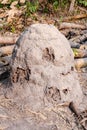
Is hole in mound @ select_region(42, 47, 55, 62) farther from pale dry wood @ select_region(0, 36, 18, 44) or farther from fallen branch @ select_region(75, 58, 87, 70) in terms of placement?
pale dry wood @ select_region(0, 36, 18, 44)

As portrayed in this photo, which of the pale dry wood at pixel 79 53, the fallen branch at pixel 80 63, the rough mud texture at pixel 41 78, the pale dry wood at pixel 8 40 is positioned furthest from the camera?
the pale dry wood at pixel 8 40

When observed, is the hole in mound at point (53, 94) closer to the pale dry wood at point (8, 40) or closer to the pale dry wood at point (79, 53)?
the pale dry wood at point (79, 53)

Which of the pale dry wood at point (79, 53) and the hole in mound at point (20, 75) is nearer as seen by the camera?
the hole in mound at point (20, 75)

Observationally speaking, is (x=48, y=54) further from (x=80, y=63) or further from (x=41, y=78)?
(x=80, y=63)

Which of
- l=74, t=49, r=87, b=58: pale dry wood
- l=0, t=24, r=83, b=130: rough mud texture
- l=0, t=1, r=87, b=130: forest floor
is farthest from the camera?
l=74, t=49, r=87, b=58: pale dry wood

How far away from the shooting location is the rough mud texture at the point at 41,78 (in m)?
3.88

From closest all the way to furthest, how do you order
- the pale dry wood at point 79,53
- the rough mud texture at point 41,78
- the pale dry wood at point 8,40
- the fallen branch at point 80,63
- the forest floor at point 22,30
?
the forest floor at point 22,30
the rough mud texture at point 41,78
the fallen branch at point 80,63
the pale dry wood at point 79,53
the pale dry wood at point 8,40

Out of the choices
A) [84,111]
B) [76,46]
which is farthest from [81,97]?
[76,46]

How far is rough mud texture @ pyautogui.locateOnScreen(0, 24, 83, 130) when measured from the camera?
388 cm

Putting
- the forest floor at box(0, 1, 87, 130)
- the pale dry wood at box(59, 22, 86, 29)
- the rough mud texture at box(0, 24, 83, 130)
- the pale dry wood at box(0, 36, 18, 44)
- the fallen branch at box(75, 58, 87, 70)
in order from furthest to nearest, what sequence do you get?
1. the pale dry wood at box(59, 22, 86, 29)
2. the pale dry wood at box(0, 36, 18, 44)
3. the fallen branch at box(75, 58, 87, 70)
4. the rough mud texture at box(0, 24, 83, 130)
5. the forest floor at box(0, 1, 87, 130)

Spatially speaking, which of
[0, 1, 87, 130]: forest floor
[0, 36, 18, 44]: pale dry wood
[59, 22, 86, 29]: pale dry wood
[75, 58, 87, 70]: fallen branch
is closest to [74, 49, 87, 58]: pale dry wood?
[75, 58, 87, 70]: fallen branch

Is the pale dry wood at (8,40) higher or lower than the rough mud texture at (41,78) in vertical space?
lower

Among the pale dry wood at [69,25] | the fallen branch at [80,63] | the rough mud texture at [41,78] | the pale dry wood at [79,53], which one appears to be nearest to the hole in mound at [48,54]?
the rough mud texture at [41,78]

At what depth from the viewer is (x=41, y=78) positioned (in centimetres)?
394
